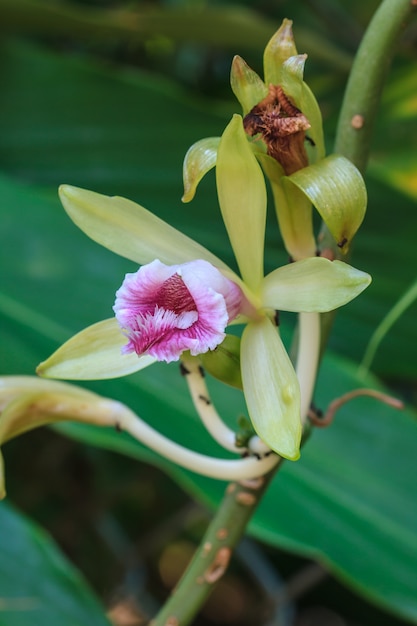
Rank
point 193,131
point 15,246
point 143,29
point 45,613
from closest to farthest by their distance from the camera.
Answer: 1. point 45,613
2. point 15,246
3. point 193,131
4. point 143,29

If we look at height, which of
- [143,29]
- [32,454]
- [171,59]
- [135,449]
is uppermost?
[143,29]

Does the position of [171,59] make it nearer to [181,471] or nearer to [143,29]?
[143,29]

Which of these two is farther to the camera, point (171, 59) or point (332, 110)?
point (171, 59)

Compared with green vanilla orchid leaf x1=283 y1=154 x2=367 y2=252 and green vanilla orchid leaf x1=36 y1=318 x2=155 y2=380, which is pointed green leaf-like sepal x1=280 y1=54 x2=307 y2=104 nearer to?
green vanilla orchid leaf x1=283 y1=154 x2=367 y2=252

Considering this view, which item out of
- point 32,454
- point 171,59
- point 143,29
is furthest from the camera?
point 171,59

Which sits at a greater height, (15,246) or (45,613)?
(15,246)

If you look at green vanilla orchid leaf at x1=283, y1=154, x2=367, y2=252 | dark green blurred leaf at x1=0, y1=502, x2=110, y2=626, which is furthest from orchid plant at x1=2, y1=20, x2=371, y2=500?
dark green blurred leaf at x1=0, y1=502, x2=110, y2=626

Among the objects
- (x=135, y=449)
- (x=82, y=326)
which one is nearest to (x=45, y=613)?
(x=135, y=449)
